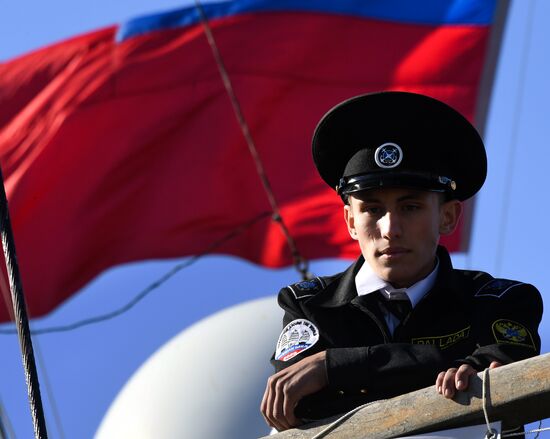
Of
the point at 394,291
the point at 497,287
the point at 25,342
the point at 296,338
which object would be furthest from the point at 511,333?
the point at 25,342

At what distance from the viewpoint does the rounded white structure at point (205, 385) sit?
7336 millimetres

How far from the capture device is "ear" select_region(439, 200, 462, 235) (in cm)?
374

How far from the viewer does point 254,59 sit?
14805 millimetres

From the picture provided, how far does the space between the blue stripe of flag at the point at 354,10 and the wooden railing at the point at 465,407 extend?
11709 millimetres

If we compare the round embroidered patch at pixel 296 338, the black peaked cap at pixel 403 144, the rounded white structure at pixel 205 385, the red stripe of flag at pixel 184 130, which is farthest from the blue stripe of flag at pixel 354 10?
the round embroidered patch at pixel 296 338

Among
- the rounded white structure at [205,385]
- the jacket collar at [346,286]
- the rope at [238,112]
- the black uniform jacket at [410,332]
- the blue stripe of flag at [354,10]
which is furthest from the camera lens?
the blue stripe of flag at [354,10]

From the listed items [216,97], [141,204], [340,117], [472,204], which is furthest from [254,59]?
[340,117]

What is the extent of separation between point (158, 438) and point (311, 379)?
12.9ft

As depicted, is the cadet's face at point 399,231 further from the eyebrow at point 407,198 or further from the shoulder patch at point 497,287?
the shoulder patch at point 497,287

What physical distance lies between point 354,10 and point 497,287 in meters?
11.7

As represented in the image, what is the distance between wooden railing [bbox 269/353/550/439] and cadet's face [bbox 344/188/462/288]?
429 millimetres

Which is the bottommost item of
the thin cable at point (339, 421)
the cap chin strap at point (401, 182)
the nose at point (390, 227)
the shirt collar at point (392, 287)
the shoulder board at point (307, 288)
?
the thin cable at point (339, 421)

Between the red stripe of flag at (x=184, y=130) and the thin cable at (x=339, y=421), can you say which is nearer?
the thin cable at (x=339, y=421)

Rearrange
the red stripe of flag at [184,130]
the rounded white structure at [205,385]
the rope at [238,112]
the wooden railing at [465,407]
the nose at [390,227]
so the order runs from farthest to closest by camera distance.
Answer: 1. the red stripe of flag at [184,130]
2. the rope at [238,112]
3. the rounded white structure at [205,385]
4. the nose at [390,227]
5. the wooden railing at [465,407]
